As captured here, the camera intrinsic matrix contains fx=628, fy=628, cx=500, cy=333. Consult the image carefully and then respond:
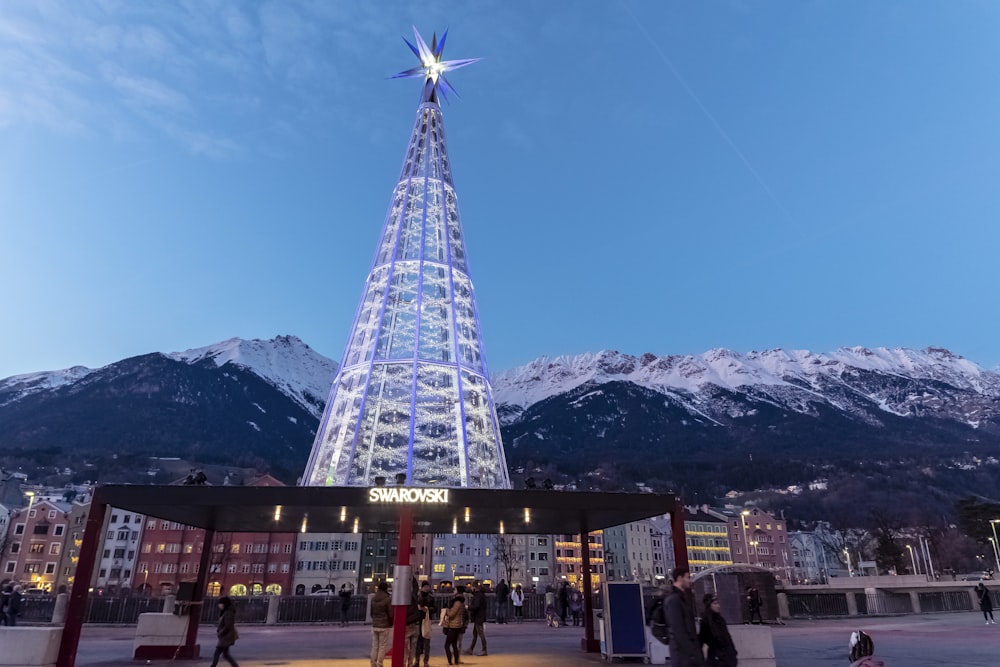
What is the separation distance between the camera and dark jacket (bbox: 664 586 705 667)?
8.85 metres

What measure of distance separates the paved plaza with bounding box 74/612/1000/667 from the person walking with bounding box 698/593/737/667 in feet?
25.9

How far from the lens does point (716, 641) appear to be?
9.83 metres

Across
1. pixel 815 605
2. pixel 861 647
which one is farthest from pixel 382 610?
pixel 815 605

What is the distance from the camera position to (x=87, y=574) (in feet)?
49.8

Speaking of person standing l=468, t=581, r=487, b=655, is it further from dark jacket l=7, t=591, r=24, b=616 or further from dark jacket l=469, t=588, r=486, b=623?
dark jacket l=7, t=591, r=24, b=616

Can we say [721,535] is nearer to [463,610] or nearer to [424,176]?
[424,176]

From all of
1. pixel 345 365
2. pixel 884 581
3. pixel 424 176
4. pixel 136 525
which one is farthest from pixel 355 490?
pixel 136 525

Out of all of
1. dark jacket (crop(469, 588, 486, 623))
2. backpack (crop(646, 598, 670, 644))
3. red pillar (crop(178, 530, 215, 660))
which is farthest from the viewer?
dark jacket (crop(469, 588, 486, 623))

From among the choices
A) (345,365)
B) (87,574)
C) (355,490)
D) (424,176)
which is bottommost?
(87,574)

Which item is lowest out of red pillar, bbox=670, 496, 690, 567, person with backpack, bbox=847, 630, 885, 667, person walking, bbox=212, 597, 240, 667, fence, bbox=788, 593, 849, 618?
fence, bbox=788, 593, 849, 618

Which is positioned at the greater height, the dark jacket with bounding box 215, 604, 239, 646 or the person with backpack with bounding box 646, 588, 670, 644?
the person with backpack with bounding box 646, 588, 670, 644

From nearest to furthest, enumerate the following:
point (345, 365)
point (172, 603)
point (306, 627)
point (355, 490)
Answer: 1. point (355, 490)
2. point (172, 603)
3. point (306, 627)
4. point (345, 365)

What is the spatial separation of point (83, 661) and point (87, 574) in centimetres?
428

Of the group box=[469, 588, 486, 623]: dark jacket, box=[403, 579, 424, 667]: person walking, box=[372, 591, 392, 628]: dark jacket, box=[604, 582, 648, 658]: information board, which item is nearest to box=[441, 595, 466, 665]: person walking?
box=[403, 579, 424, 667]: person walking
